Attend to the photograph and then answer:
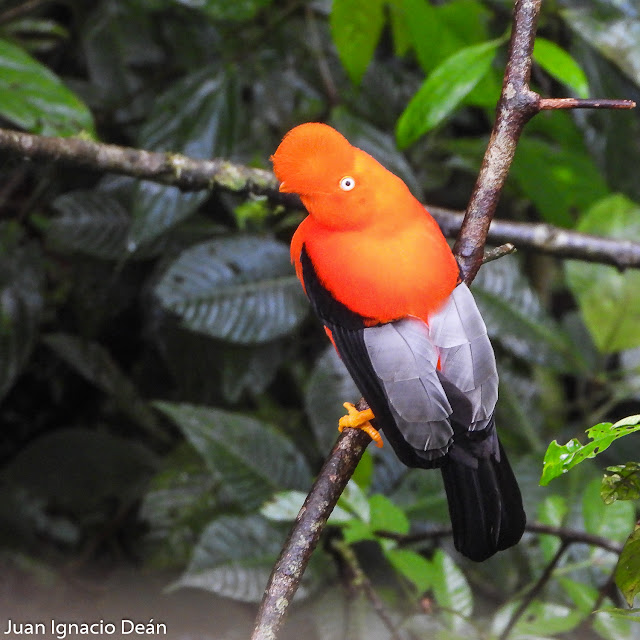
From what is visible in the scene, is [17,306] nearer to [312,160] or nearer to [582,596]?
[312,160]

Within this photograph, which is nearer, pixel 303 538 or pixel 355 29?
pixel 303 538

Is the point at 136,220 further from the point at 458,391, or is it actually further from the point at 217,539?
the point at 458,391

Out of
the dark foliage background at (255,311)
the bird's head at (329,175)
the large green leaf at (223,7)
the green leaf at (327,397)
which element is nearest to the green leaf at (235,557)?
the dark foliage background at (255,311)

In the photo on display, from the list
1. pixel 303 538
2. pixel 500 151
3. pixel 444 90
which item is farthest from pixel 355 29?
pixel 303 538

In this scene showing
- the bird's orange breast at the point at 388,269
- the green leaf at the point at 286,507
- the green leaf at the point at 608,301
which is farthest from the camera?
the green leaf at the point at 608,301

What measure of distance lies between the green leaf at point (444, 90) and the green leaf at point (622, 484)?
0.96m

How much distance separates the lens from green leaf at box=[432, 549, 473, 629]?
5.78ft

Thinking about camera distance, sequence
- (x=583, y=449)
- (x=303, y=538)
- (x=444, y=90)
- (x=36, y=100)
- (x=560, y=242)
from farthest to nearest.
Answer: (x=560, y=242) < (x=36, y=100) < (x=444, y=90) < (x=303, y=538) < (x=583, y=449)

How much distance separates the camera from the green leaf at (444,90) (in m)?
1.66

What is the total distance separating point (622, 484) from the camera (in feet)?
2.96

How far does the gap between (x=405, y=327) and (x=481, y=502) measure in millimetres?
299

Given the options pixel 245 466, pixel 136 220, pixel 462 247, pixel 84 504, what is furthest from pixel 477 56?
pixel 84 504

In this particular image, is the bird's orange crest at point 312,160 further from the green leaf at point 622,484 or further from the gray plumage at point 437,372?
the green leaf at point 622,484

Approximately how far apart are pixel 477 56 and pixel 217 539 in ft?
4.28
